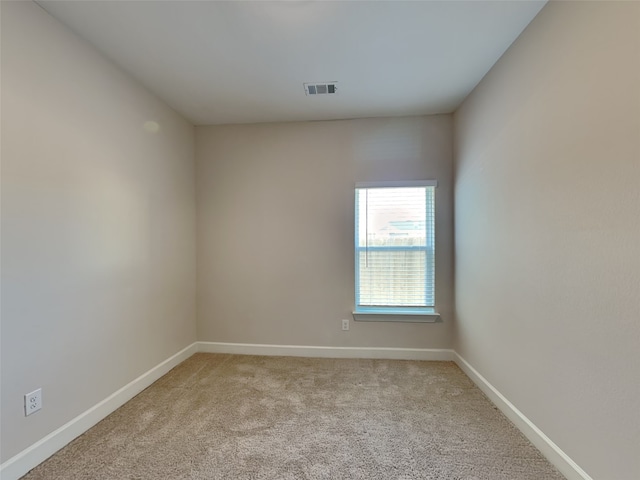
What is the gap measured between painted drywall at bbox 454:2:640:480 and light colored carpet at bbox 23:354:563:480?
335 millimetres

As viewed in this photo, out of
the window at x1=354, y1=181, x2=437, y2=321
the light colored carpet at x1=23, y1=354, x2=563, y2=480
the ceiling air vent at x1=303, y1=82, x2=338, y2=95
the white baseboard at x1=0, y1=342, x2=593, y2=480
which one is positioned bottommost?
the light colored carpet at x1=23, y1=354, x2=563, y2=480

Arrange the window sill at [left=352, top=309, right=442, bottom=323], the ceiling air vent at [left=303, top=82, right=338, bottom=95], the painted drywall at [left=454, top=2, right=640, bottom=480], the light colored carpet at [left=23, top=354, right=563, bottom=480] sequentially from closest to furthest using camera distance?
the painted drywall at [left=454, top=2, right=640, bottom=480] < the light colored carpet at [left=23, top=354, right=563, bottom=480] < the ceiling air vent at [left=303, top=82, right=338, bottom=95] < the window sill at [left=352, top=309, right=442, bottom=323]

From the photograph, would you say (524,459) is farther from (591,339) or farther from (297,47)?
(297,47)

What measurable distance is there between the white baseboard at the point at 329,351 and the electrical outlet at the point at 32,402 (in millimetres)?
1715

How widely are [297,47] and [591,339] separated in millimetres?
2362

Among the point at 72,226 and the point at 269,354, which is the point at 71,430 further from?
the point at 269,354

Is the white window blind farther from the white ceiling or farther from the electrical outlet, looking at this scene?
the electrical outlet

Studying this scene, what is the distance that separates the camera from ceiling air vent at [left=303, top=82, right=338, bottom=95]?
8.07 ft

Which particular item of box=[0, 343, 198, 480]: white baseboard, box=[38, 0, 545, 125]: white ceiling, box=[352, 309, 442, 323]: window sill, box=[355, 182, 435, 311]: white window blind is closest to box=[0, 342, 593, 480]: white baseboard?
box=[0, 343, 198, 480]: white baseboard

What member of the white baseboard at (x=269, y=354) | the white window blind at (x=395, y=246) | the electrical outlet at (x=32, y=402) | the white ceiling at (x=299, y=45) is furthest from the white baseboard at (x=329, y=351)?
the white ceiling at (x=299, y=45)

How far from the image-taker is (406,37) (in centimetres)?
191

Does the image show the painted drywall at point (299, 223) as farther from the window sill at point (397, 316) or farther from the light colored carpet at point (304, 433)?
the light colored carpet at point (304, 433)

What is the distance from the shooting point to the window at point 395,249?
3.11 m

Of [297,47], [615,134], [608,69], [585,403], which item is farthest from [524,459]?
[297,47]
